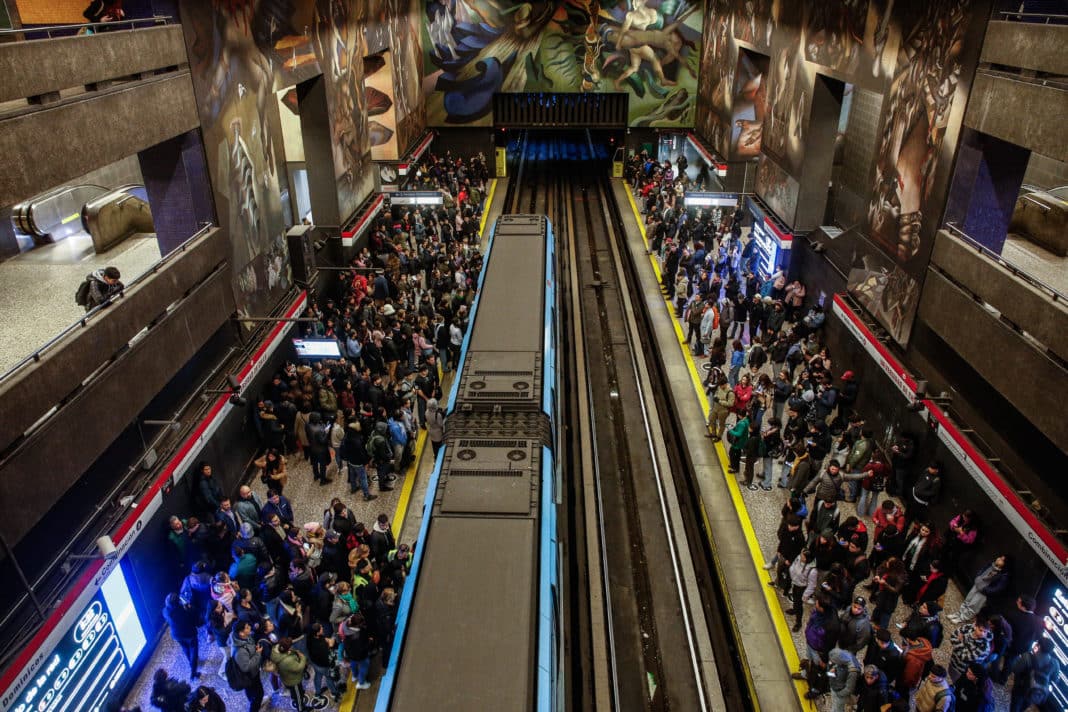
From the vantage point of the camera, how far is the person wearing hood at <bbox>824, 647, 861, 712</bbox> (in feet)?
26.0

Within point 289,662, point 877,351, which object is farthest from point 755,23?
point 289,662

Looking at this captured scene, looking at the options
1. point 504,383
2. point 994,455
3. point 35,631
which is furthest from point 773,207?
point 35,631

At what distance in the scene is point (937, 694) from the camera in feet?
24.2

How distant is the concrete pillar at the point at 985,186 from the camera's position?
34.5 ft

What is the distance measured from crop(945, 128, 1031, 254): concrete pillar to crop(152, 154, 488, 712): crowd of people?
29.0 ft

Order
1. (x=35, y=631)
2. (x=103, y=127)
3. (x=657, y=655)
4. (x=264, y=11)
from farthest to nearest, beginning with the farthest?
1. (x=264, y=11)
2. (x=657, y=655)
3. (x=103, y=127)
4. (x=35, y=631)

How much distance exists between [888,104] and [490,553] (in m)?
11.5

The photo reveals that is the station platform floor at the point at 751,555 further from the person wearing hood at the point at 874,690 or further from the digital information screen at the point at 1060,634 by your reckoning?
the person wearing hood at the point at 874,690

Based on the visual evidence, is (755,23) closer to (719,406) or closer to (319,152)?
(319,152)

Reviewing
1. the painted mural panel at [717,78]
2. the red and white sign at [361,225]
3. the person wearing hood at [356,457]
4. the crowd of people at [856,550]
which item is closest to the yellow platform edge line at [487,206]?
the red and white sign at [361,225]

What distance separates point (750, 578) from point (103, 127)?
10456mm

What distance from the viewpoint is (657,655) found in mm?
9867

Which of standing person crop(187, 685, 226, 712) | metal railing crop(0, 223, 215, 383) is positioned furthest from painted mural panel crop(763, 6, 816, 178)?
standing person crop(187, 685, 226, 712)

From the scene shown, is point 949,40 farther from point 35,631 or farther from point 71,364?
point 35,631
